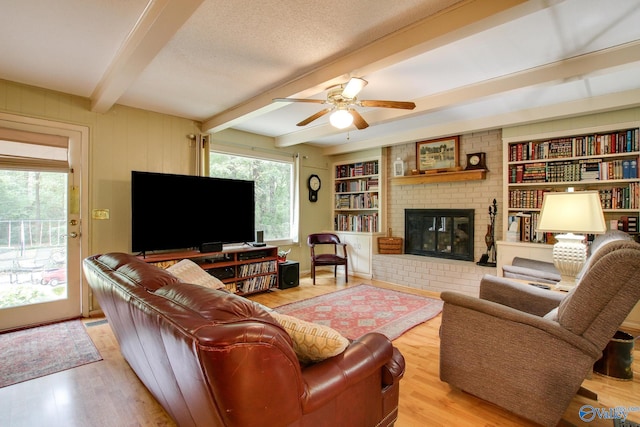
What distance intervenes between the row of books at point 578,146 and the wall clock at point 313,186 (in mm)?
3107

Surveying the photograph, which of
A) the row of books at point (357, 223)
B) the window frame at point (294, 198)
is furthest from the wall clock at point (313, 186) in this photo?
the row of books at point (357, 223)

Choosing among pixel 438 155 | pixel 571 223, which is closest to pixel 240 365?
pixel 571 223

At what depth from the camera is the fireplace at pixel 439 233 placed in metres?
4.58

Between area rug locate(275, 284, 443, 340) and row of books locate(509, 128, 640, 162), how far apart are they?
2229 millimetres

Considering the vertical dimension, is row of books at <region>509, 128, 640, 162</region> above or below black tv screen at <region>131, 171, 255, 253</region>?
above

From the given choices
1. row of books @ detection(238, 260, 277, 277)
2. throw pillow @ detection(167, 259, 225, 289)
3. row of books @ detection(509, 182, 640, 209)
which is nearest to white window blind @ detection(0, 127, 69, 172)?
throw pillow @ detection(167, 259, 225, 289)

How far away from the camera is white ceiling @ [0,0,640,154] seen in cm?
187

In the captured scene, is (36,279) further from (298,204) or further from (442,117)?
(442,117)

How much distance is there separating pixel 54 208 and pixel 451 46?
13.2 ft

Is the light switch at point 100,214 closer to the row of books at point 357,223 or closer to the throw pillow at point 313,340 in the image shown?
the throw pillow at point 313,340

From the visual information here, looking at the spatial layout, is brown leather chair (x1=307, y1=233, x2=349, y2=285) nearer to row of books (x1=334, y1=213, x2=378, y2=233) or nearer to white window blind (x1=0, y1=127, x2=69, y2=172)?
row of books (x1=334, y1=213, x2=378, y2=233)

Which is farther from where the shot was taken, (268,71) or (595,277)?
(268,71)

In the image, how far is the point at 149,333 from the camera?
1103 millimetres

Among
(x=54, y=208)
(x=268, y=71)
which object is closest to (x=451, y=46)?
(x=268, y=71)
